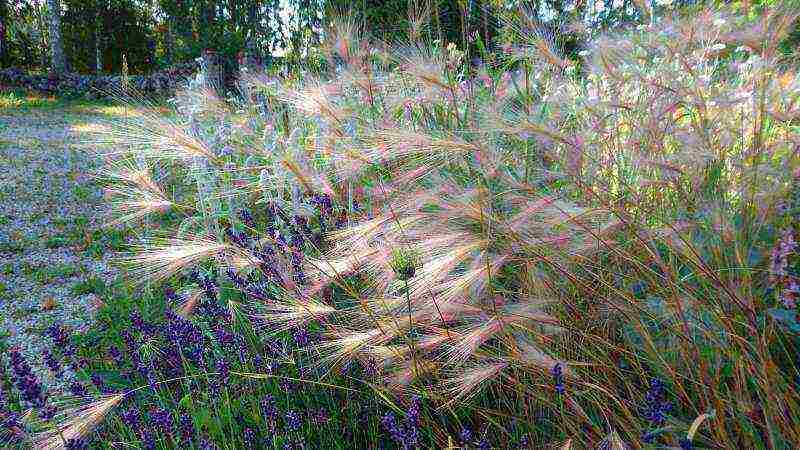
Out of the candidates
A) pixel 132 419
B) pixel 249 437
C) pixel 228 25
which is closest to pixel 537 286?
pixel 249 437

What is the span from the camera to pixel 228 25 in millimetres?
12461

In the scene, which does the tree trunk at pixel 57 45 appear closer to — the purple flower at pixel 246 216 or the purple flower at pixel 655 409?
the purple flower at pixel 246 216

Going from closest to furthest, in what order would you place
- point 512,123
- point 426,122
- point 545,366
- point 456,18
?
1. point 545,366
2. point 512,123
3. point 426,122
4. point 456,18

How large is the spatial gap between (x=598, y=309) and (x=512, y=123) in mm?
543

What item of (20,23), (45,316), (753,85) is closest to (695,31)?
(753,85)

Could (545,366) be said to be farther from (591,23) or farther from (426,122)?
(591,23)

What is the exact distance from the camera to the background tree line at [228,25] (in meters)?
3.00

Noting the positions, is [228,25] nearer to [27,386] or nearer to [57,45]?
[57,45]

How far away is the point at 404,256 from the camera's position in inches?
56.0

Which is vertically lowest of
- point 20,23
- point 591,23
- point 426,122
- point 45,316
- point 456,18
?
point 45,316

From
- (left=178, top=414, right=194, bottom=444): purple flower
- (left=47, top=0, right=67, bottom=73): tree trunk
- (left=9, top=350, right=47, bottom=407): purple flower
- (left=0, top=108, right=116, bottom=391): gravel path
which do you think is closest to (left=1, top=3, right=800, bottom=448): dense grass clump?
(left=178, top=414, right=194, bottom=444): purple flower

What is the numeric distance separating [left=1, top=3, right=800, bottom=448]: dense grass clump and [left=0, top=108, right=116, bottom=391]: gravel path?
30.5 inches

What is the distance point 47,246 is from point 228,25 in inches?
376

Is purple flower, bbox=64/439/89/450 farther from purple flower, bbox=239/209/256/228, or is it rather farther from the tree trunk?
the tree trunk
